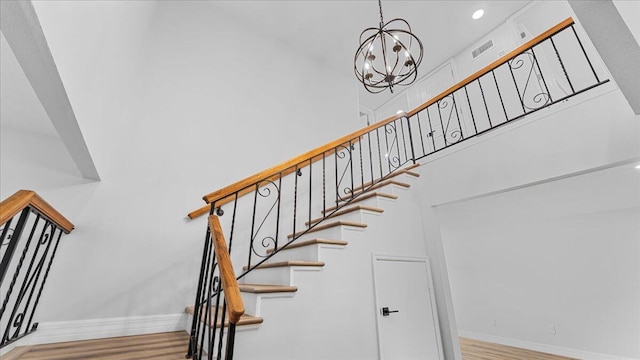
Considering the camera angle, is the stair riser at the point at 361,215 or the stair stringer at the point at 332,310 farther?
the stair riser at the point at 361,215

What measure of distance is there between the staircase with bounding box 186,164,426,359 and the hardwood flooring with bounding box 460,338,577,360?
3137mm

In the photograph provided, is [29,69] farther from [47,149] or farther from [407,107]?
[407,107]

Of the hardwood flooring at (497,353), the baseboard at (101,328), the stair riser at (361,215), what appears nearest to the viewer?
the baseboard at (101,328)

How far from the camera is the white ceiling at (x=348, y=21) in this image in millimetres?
4090

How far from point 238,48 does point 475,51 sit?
442 centimetres

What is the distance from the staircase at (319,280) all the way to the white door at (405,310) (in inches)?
5.5

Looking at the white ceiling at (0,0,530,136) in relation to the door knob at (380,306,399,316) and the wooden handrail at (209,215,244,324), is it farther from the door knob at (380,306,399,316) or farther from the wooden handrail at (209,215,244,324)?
the door knob at (380,306,399,316)

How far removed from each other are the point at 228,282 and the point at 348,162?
3268 millimetres

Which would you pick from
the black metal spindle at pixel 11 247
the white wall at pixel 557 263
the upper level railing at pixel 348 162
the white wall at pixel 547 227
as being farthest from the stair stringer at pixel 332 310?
the white wall at pixel 557 263

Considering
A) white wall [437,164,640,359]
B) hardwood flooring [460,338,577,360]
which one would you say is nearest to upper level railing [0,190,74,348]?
hardwood flooring [460,338,577,360]

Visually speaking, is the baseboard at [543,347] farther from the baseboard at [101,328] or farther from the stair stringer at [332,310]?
the baseboard at [101,328]

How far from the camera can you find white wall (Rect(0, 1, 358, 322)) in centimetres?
187

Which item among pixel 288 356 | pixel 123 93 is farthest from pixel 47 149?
pixel 288 356

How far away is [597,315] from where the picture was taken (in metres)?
4.20
